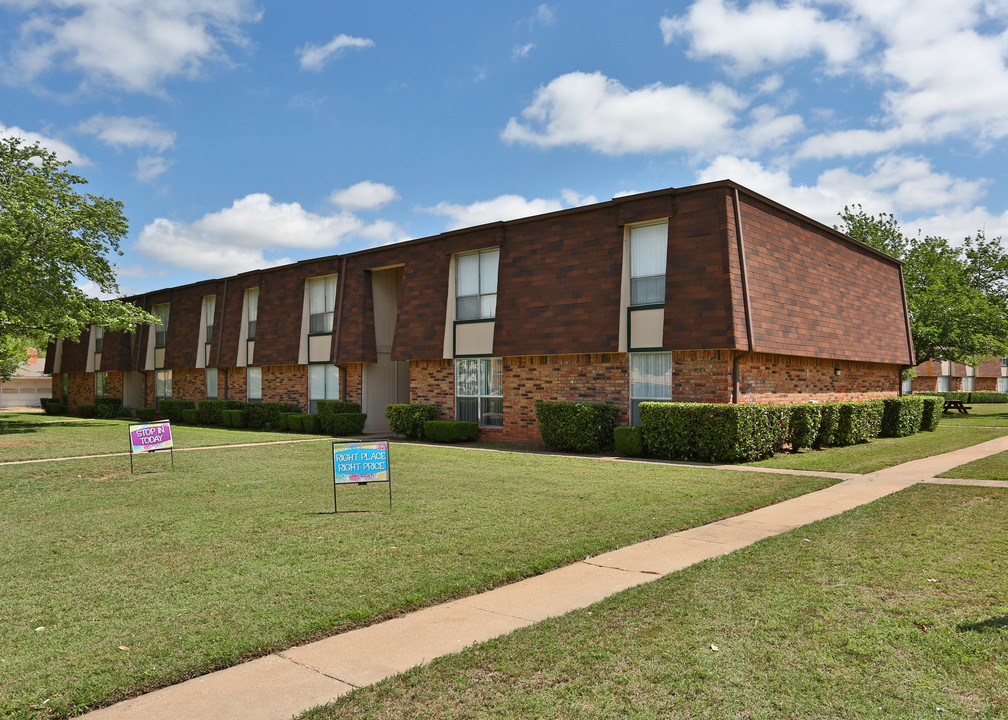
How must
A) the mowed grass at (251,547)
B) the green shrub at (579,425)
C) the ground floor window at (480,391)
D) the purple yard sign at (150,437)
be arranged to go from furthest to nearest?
the ground floor window at (480,391)
the green shrub at (579,425)
the purple yard sign at (150,437)
the mowed grass at (251,547)

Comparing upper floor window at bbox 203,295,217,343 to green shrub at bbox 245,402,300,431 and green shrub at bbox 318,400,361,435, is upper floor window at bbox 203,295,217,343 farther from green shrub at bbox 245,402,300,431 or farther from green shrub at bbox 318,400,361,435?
green shrub at bbox 318,400,361,435

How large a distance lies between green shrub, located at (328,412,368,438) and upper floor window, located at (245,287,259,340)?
7378 mm

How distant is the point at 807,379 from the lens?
1845cm

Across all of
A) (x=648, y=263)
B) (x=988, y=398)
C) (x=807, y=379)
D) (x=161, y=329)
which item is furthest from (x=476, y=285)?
(x=988, y=398)

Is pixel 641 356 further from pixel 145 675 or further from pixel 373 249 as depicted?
pixel 145 675

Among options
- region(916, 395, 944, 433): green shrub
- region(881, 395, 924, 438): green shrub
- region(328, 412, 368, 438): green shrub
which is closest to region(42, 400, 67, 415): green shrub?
region(328, 412, 368, 438): green shrub

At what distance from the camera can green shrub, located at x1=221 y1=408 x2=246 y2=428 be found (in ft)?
84.6

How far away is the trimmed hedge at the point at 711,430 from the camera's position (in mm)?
13992

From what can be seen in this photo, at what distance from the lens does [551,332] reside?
17.9 metres

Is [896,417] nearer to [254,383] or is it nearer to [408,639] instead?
[408,639]

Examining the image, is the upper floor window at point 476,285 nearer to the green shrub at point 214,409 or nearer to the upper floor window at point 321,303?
the upper floor window at point 321,303

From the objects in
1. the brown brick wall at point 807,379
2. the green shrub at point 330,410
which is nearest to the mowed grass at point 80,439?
the green shrub at point 330,410

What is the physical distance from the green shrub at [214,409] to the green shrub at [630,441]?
54.4 ft

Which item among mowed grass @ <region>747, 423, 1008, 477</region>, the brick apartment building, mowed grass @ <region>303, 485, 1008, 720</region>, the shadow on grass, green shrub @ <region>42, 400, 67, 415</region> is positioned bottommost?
green shrub @ <region>42, 400, 67, 415</region>
